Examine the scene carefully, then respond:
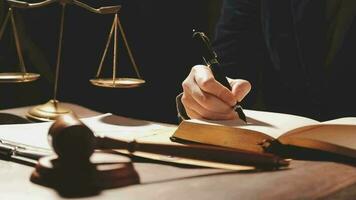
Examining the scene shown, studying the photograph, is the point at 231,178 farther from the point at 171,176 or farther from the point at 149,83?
→ the point at 149,83

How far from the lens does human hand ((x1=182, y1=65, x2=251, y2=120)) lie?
47.7 inches

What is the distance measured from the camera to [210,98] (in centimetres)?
122

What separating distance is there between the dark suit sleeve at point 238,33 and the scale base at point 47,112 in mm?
719

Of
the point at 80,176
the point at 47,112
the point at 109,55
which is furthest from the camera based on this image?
the point at 109,55

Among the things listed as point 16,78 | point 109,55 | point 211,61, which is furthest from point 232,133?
point 109,55

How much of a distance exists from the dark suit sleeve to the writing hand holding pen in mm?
766

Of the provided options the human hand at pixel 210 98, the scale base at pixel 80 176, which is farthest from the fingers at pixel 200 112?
the scale base at pixel 80 176

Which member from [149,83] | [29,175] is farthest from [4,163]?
[149,83]

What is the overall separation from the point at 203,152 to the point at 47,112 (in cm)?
64

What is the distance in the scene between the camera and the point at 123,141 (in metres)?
0.99

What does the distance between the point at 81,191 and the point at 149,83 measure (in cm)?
153

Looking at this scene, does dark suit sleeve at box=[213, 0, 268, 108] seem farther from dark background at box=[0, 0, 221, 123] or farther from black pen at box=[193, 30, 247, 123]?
black pen at box=[193, 30, 247, 123]

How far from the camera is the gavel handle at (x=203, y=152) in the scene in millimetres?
983

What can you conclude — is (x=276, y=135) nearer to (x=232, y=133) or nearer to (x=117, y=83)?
(x=232, y=133)
